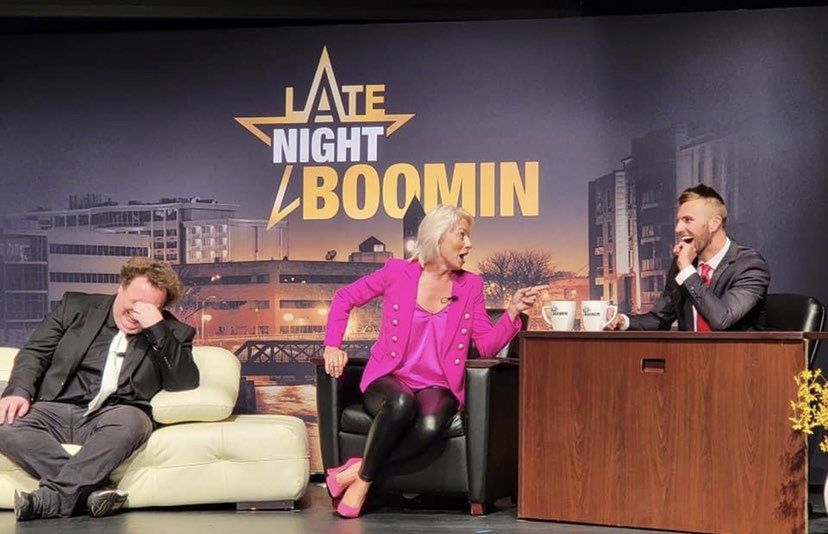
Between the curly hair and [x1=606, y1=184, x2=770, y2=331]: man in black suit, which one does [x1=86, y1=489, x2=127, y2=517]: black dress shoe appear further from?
[x1=606, y1=184, x2=770, y2=331]: man in black suit

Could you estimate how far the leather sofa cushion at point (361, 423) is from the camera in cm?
477

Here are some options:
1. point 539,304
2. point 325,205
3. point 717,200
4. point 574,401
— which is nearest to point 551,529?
point 574,401

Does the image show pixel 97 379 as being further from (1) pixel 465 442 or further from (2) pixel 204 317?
(1) pixel 465 442

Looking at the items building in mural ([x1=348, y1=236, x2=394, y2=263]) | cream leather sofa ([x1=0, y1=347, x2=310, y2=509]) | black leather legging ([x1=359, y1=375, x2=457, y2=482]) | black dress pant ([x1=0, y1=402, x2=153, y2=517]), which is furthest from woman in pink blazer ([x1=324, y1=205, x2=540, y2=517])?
building in mural ([x1=348, y1=236, x2=394, y2=263])

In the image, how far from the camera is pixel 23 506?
449 centimetres

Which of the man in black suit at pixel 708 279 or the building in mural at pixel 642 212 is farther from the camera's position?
the building in mural at pixel 642 212

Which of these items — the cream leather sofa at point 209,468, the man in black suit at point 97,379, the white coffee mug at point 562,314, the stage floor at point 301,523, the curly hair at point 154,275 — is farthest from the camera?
the curly hair at point 154,275

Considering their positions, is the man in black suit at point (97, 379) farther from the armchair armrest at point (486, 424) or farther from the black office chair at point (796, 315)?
the black office chair at point (796, 315)

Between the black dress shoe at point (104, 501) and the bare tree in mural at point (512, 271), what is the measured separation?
2134mm

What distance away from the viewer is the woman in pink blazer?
15.4 ft

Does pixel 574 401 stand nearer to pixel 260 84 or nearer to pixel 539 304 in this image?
pixel 539 304

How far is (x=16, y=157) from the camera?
249 inches

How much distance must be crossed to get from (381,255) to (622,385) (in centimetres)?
201

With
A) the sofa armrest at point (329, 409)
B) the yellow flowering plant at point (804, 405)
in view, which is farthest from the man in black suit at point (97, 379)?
the yellow flowering plant at point (804, 405)
